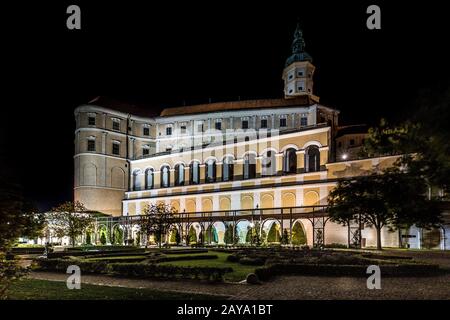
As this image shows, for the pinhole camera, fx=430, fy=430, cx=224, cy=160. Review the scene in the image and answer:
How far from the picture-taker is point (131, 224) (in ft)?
161

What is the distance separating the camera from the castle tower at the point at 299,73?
71625mm

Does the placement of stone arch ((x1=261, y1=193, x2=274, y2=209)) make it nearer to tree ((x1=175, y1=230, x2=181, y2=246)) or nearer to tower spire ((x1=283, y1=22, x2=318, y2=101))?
tree ((x1=175, y1=230, x2=181, y2=246))

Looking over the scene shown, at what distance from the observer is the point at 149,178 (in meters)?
61.6

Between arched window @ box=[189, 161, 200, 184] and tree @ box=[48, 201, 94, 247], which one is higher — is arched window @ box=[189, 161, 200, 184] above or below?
above

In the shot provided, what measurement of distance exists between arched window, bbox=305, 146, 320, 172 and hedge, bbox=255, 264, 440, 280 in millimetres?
31319

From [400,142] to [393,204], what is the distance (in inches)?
913

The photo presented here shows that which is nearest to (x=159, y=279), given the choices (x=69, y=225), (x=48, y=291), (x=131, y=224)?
(x=48, y=291)

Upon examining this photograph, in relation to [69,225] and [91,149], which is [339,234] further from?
[91,149]

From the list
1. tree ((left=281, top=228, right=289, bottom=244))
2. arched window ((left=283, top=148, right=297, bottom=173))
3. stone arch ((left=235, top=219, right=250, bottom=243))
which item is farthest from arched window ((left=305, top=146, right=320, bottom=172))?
tree ((left=281, top=228, right=289, bottom=244))

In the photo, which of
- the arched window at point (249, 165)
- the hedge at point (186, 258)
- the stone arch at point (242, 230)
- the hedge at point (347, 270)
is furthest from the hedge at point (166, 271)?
the arched window at point (249, 165)

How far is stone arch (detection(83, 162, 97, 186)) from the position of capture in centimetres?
6159

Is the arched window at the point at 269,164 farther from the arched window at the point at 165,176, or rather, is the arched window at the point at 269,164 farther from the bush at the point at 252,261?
the bush at the point at 252,261

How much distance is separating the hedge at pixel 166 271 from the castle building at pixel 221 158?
2507 cm

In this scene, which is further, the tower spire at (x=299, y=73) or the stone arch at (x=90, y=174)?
the tower spire at (x=299, y=73)
